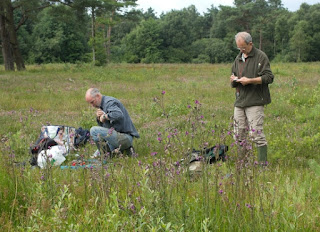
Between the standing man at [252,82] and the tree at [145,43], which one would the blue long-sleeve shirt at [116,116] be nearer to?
the standing man at [252,82]

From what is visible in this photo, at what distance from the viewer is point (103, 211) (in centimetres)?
316

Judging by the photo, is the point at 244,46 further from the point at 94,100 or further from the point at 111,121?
the point at 94,100

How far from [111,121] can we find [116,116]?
0.13m

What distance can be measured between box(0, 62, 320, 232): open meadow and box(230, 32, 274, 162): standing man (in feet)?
1.76

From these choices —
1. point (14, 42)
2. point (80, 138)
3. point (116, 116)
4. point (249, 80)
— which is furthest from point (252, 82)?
point (14, 42)

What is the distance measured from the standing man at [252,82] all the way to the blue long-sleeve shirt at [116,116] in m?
2.00

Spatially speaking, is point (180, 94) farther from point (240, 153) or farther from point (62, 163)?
point (240, 153)

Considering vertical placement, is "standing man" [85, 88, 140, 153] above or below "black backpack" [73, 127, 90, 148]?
above

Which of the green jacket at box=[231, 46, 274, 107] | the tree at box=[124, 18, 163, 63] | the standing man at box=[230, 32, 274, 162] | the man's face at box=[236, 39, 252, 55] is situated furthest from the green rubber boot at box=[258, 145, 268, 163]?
the tree at box=[124, 18, 163, 63]

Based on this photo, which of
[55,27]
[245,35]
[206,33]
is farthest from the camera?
[206,33]

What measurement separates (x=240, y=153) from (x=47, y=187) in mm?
1862

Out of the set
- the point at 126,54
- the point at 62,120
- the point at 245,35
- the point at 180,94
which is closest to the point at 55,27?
the point at 126,54

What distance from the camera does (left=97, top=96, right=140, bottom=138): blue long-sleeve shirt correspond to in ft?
20.5

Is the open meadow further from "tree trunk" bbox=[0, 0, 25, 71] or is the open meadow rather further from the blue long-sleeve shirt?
"tree trunk" bbox=[0, 0, 25, 71]
